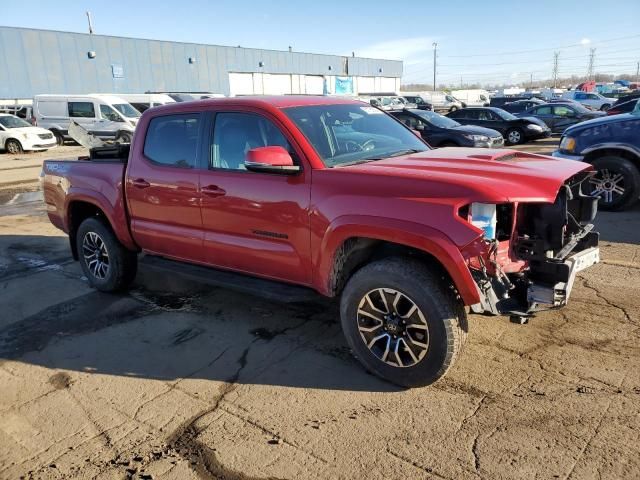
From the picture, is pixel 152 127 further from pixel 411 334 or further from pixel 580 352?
pixel 580 352

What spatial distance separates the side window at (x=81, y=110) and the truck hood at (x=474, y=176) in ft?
69.7

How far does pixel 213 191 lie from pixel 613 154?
6.27m

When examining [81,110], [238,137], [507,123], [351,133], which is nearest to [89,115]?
[81,110]

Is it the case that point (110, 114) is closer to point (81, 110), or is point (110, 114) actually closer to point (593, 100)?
point (81, 110)

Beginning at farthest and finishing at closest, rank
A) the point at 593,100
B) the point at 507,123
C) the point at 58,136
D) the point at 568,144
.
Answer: the point at 593,100 → the point at 58,136 → the point at 507,123 → the point at 568,144

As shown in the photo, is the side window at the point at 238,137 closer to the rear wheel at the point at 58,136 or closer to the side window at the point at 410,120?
the side window at the point at 410,120

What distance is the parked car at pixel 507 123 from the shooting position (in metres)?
18.0

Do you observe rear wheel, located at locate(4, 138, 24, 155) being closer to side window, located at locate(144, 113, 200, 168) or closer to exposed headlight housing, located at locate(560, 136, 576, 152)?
side window, located at locate(144, 113, 200, 168)

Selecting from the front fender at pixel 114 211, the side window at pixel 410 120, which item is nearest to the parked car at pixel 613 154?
the front fender at pixel 114 211

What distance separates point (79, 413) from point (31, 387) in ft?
2.02

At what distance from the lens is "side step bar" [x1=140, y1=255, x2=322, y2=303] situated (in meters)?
3.83

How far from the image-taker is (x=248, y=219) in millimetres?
3957

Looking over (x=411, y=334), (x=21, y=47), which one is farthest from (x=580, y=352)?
(x=21, y=47)

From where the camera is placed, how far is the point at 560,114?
67.1 feet
